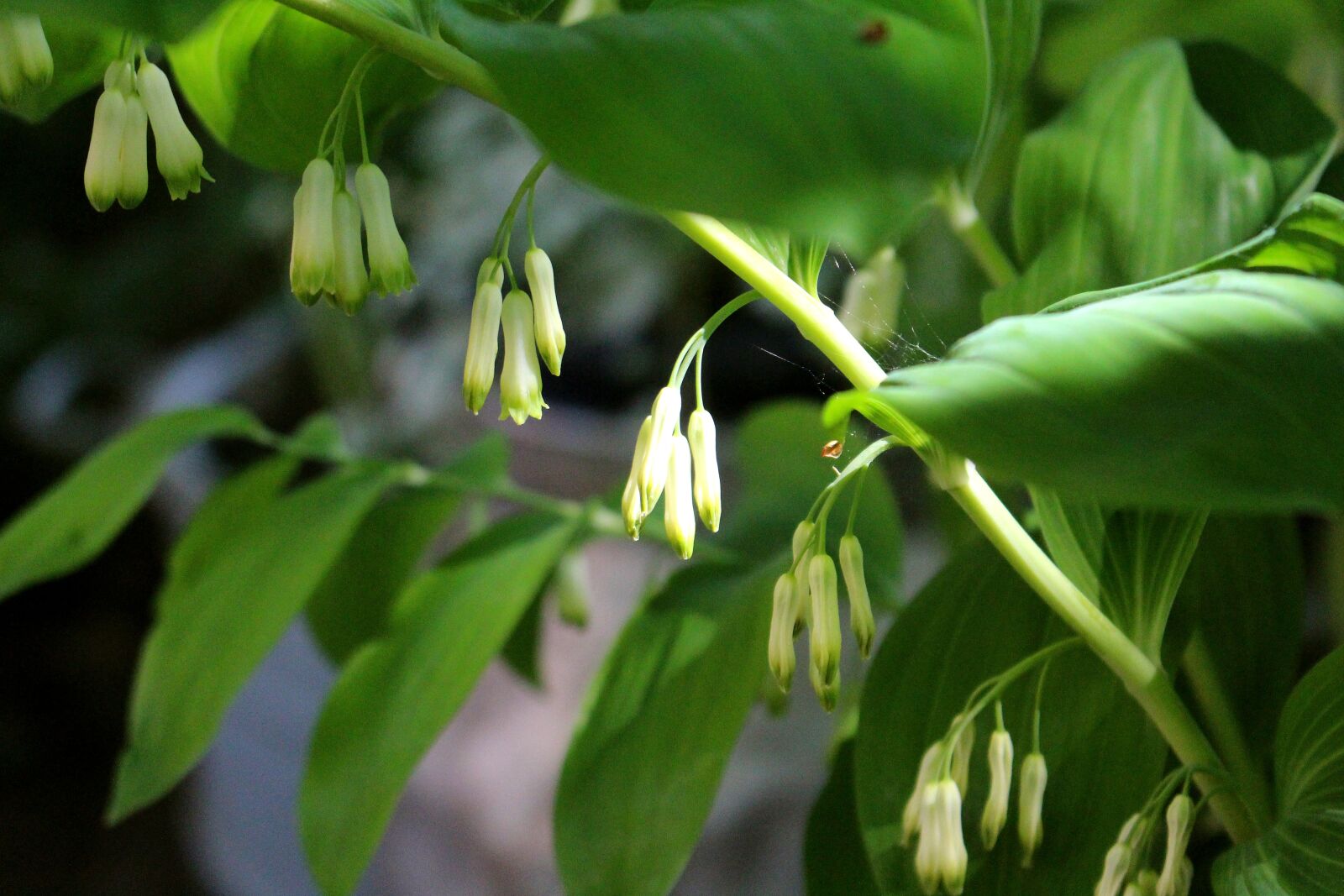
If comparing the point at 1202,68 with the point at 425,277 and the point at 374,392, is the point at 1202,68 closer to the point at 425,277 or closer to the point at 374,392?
the point at 425,277

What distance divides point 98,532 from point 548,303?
0.37m

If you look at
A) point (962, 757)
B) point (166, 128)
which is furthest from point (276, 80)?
point (962, 757)

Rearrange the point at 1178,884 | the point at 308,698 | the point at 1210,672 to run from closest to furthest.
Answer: the point at 1178,884 → the point at 1210,672 → the point at 308,698

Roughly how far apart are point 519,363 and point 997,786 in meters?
0.23

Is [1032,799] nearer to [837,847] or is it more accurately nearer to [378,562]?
[837,847]

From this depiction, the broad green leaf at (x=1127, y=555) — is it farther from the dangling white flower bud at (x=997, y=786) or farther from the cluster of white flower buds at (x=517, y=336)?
the cluster of white flower buds at (x=517, y=336)

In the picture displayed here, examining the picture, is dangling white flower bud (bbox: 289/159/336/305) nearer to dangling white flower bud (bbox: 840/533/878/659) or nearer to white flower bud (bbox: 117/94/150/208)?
white flower bud (bbox: 117/94/150/208)

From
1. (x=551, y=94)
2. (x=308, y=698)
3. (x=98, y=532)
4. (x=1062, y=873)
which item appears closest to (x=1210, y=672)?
(x=1062, y=873)

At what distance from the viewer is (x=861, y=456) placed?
1.24 feet

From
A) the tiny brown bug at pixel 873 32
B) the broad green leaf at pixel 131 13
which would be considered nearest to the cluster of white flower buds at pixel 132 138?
the broad green leaf at pixel 131 13

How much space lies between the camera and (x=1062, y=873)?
0.43 meters

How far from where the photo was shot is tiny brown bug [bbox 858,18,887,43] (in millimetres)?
257

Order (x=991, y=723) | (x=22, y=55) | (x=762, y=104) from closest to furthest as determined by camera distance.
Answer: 1. (x=762, y=104)
2. (x=22, y=55)
3. (x=991, y=723)

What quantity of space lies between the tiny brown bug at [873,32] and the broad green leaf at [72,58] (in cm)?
30
